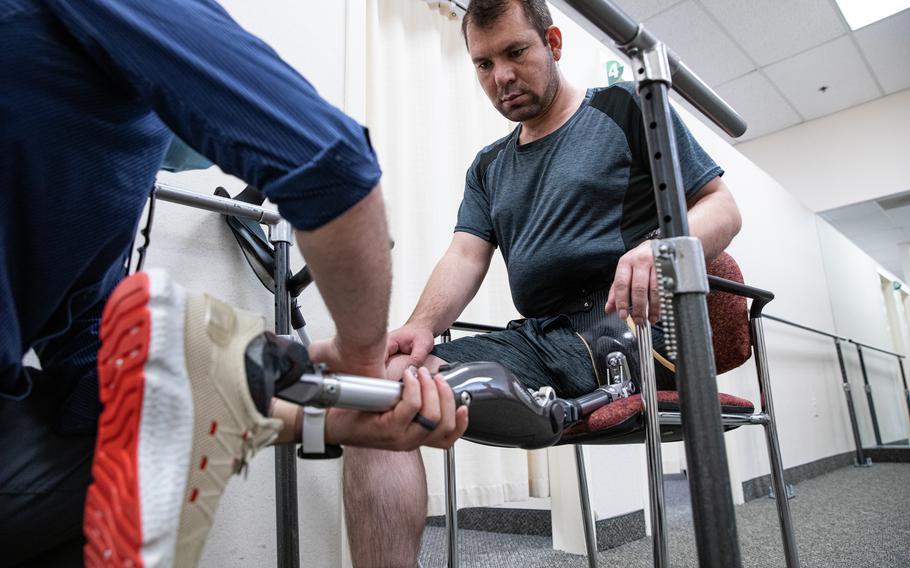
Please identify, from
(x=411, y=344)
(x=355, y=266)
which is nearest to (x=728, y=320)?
(x=411, y=344)

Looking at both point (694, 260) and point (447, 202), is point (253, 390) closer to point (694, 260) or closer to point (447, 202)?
point (694, 260)

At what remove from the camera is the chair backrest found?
41.9 inches

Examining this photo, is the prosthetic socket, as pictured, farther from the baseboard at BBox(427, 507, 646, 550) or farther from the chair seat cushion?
the baseboard at BBox(427, 507, 646, 550)

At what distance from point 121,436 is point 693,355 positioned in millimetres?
484

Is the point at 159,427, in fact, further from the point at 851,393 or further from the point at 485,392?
the point at 851,393

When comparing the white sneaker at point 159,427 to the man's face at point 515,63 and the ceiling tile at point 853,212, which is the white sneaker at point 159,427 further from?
the ceiling tile at point 853,212

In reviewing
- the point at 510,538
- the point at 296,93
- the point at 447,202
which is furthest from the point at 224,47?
the point at 510,538

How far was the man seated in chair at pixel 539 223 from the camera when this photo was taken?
0.95 metres

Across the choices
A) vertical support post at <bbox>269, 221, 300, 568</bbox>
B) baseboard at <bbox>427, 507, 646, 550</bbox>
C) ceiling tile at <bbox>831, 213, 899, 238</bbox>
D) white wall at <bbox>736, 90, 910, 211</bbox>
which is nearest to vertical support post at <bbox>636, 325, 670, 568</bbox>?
vertical support post at <bbox>269, 221, 300, 568</bbox>

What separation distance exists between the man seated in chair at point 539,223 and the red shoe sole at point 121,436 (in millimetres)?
449

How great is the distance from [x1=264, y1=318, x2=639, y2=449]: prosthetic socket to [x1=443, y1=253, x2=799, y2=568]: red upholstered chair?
0.05m

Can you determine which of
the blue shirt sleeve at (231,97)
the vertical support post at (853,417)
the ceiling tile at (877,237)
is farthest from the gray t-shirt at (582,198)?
the ceiling tile at (877,237)

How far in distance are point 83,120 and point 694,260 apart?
1.80 feet

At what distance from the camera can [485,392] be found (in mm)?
648
